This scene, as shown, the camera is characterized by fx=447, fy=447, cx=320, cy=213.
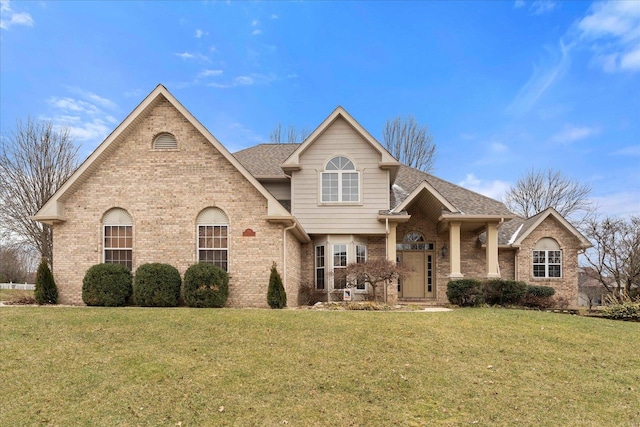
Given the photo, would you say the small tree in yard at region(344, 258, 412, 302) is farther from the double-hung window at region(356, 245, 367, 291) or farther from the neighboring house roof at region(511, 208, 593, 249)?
the neighboring house roof at region(511, 208, 593, 249)

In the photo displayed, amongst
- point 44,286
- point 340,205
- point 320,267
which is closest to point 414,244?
point 340,205

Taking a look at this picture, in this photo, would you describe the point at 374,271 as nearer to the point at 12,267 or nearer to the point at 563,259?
the point at 563,259

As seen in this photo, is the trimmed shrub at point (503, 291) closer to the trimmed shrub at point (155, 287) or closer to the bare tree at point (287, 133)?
the trimmed shrub at point (155, 287)

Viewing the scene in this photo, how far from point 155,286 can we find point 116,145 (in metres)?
5.19

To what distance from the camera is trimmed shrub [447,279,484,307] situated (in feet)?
51.9

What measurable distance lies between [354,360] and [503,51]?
44.0 feet

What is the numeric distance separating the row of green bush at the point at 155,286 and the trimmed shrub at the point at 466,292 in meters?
8.02

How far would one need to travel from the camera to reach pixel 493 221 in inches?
703

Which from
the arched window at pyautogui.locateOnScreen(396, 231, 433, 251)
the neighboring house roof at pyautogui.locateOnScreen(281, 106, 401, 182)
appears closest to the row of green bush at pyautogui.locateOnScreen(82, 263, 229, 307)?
the neighboring house roof at pyautogui.locateOnScreen(281, 106, 401, 182)

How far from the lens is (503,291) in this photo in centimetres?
1617

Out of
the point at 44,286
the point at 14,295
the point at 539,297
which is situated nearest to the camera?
the point at 44,286

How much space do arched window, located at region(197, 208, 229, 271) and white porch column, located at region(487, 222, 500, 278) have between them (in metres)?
10.3

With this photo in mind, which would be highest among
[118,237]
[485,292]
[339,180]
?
[339,180]

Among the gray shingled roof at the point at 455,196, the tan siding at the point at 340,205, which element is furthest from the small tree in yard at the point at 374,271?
the gray shingled roof at the point at 455,196
